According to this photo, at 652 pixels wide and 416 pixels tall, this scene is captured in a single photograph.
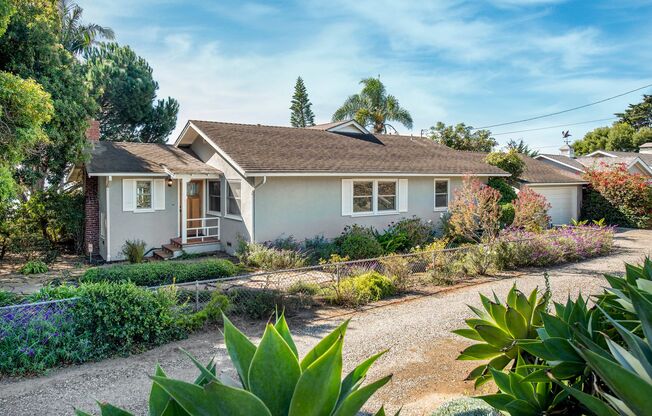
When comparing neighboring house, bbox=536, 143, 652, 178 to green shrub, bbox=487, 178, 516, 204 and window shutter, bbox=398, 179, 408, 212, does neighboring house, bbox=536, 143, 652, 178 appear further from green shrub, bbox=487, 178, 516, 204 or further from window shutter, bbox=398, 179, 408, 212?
window shutter, bbox=398, 179, 408, 212

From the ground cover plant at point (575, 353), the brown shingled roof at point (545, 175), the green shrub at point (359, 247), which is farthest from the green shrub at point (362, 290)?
the brown shingled roof at point (545, 175)

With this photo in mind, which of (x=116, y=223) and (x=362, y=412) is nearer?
(x=362, y=412)

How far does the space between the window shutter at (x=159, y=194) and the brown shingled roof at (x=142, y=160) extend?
1.79 ft

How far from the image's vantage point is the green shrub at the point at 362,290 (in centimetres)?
909

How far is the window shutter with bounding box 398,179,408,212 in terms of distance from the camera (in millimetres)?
17734

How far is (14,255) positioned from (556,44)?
2398cm

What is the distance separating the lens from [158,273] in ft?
33.8

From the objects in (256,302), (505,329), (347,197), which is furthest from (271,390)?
(347,197)

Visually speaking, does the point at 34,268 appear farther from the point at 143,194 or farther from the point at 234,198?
the point at 234,198

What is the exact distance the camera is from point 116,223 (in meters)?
14.6

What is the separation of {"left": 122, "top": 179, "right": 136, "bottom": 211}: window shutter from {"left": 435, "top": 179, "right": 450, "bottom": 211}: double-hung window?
12469mm

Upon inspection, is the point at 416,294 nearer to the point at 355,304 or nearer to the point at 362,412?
the point at 355,304

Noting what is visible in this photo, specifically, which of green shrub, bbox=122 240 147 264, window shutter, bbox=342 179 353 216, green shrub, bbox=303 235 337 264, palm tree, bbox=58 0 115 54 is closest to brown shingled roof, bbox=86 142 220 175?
green shrub, bbox=122 240 147 264

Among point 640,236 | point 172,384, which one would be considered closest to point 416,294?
point 172,384
